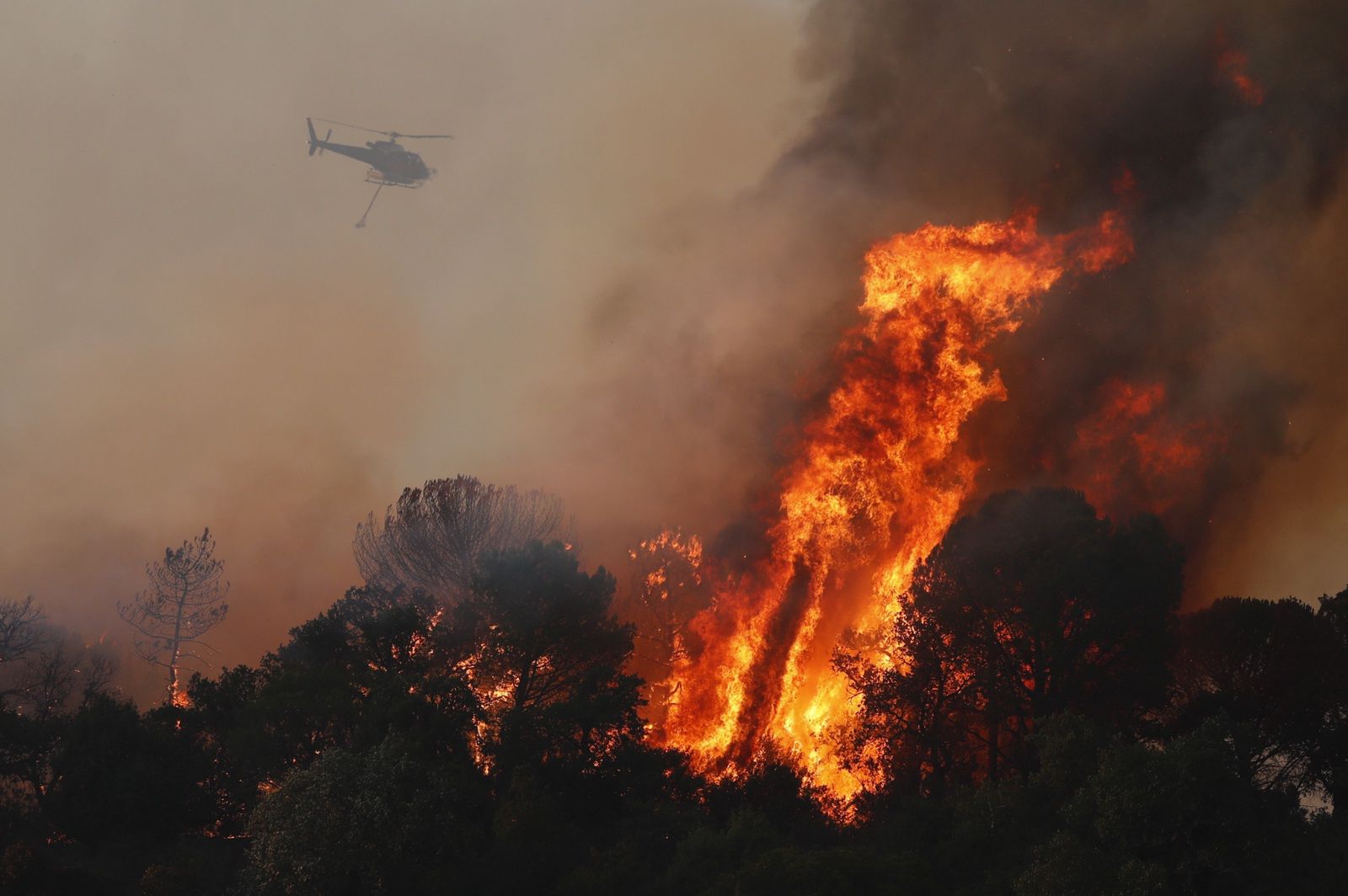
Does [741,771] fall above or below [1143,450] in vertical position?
below

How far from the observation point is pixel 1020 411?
6456 cm

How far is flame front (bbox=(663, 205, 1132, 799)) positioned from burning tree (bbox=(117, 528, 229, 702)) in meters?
39.0

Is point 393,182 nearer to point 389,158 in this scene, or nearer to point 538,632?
point 389,158

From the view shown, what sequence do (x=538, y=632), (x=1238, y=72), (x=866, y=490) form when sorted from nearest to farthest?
1. (x=538, y=632)
2. (x=866, y=490)
3. (x=1238, y=72)

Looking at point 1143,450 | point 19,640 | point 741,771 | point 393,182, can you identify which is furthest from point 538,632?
point 393,182

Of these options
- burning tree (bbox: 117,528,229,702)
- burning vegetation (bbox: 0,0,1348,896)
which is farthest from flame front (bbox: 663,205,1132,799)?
burning tree (bbox: 117,528,229,702)

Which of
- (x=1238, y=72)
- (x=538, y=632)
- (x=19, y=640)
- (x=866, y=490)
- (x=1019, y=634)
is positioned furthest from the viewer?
(x=19, y=640)

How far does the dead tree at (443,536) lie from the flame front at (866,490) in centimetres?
1332

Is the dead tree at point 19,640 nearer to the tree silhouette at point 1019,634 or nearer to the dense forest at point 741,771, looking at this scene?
the dense forest at point 741,771

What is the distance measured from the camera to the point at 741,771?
55312 millimetres

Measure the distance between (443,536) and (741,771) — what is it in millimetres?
23269

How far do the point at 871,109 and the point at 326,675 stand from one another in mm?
50363

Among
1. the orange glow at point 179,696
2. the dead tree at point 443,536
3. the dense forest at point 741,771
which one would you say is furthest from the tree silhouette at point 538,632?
the orange glow at point 179,696

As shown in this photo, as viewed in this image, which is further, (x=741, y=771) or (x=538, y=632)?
(x=741, y=771)
